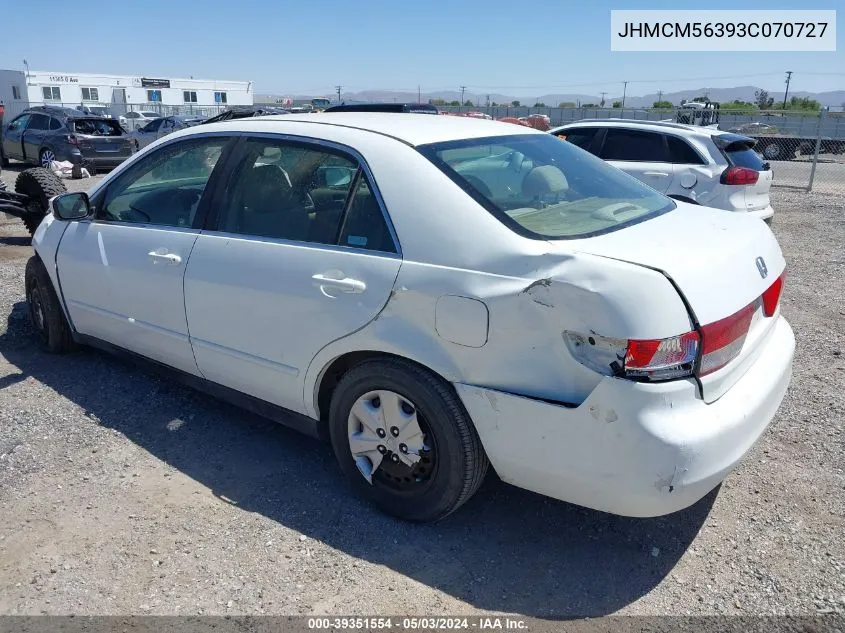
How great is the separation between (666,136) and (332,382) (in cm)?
720

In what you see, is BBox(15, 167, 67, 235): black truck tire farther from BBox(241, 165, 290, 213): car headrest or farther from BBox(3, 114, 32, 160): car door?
BBox(3, 114, 32, 160): car door

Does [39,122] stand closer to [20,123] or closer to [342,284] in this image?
[20,123]

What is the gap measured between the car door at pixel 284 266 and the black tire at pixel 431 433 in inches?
9.0

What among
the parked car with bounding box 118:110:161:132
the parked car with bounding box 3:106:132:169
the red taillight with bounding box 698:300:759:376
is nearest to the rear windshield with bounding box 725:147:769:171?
the red taillight with bounding box 698:300:759:376

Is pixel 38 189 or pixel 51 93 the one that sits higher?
pixel 51 93

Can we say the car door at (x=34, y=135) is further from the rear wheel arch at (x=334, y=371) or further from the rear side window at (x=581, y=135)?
the rear wheel arch at (x=334, y=371)

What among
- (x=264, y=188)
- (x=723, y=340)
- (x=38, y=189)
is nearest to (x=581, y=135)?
(x=38, y=189)

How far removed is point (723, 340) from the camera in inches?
101

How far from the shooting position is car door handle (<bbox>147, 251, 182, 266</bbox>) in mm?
3678

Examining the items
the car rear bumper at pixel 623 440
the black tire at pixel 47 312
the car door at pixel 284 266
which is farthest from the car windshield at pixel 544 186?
the black tire at pixel 47 312

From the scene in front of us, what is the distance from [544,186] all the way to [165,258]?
2029 mm

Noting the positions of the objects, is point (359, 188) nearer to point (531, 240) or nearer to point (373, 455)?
point (531, 240)

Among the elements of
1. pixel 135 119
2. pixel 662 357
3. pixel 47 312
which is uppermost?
pixel 135 119

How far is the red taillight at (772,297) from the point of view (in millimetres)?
3088
